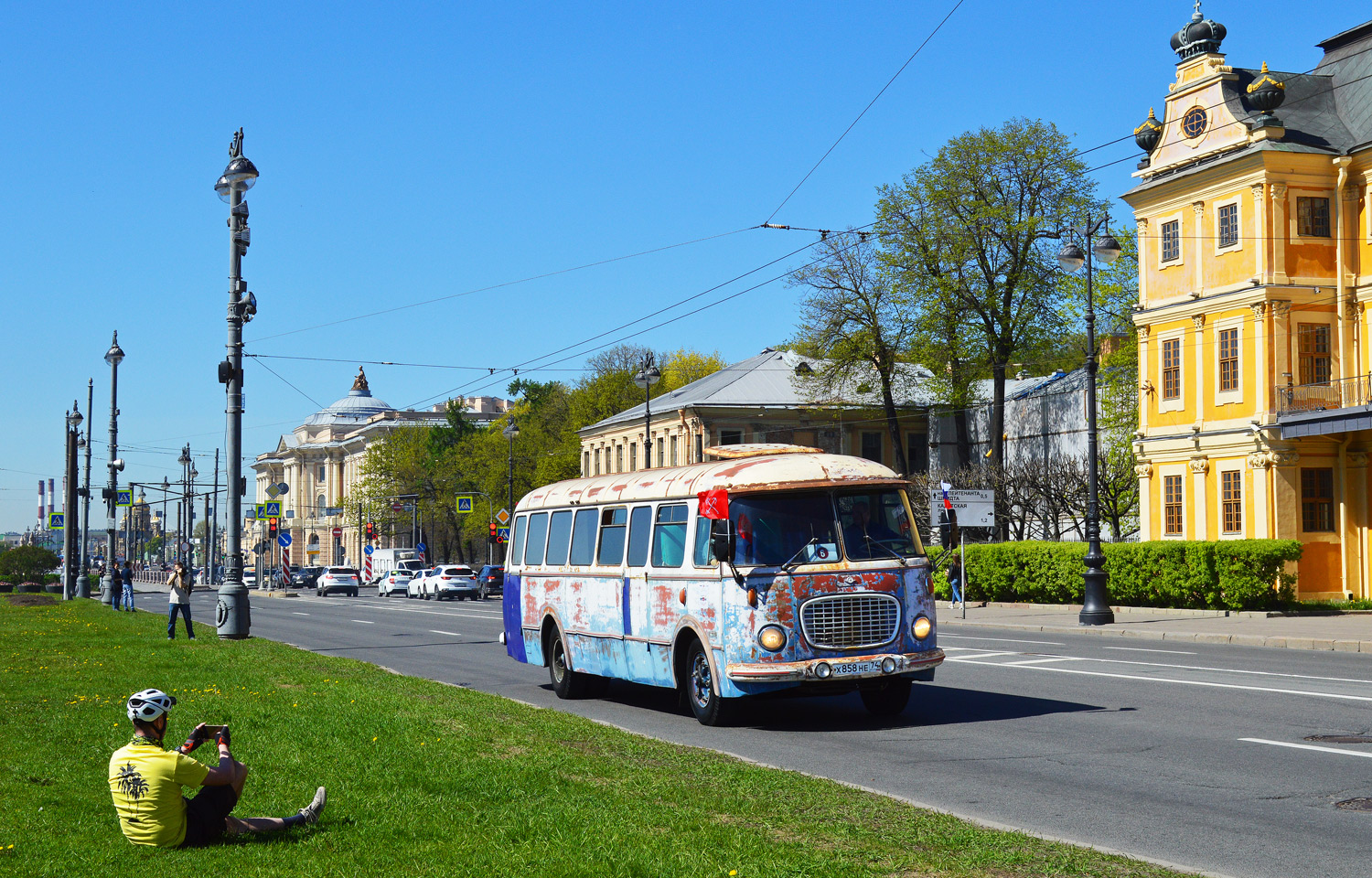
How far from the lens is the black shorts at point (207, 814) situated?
7656mm

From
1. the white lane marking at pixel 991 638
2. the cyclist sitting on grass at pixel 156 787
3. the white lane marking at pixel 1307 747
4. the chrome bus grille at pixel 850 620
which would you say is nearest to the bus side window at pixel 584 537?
the chrome bus grille at pixel 850 620

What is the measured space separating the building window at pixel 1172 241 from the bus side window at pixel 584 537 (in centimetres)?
2912

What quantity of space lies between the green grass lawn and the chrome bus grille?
7.49ft

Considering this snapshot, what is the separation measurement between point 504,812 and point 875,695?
23.4 ft

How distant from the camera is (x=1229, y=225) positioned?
39.1 metres

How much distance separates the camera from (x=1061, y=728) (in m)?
13.0

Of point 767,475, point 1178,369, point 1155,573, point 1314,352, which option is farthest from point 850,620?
point 1178,369

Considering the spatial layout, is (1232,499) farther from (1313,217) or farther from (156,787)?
(156,787)

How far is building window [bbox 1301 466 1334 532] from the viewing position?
38281 mm

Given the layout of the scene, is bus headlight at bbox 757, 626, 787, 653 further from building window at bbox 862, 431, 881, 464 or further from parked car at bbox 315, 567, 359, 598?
parked car at bbox 315, 567, 359, 598

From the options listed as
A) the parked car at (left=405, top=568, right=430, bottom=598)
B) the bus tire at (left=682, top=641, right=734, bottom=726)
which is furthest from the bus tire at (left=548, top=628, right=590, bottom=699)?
the parked car at (left=405, top=568, right=430, bottom=598)

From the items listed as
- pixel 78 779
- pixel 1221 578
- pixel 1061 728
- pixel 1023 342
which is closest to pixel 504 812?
pixel 78 779

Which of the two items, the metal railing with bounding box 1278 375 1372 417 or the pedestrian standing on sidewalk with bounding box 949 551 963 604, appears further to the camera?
the pedestrian standing on sidewalk with bounding box 949 551 963 604

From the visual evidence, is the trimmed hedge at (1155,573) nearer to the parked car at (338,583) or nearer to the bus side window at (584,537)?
the bus side window at (584,537)
